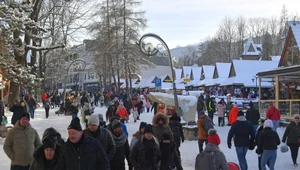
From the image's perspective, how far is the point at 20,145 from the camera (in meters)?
7.10

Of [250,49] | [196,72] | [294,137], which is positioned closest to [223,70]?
[196,72]

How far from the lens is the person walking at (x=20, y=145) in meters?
7.09

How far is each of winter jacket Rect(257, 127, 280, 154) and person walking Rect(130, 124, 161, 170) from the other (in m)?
3.62

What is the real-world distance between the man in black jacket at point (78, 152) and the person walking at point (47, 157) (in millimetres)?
540

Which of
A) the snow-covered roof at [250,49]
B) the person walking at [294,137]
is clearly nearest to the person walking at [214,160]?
the person walking at [294,137]

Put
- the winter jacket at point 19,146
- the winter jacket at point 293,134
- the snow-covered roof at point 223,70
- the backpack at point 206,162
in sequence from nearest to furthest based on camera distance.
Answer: the backpack at point 206,162, the winter jacket at point 19,146, the winter jacket at point 293,134, the snow-covered roof at point 223,70

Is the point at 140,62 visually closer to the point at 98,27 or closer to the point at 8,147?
the point at 98,27

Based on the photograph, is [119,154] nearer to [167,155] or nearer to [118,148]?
[118,148]

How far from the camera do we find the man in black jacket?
4633 millimetres

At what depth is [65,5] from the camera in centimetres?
2900

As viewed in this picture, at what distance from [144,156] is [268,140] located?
3.84 m

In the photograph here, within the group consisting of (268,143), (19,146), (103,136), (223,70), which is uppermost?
(223,70)

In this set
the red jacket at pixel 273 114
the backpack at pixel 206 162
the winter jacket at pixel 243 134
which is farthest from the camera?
the red jacket at pixel 273 114

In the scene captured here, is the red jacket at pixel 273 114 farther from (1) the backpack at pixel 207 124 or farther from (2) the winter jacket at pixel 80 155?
(2) the winter jacket at pixel 80 155
